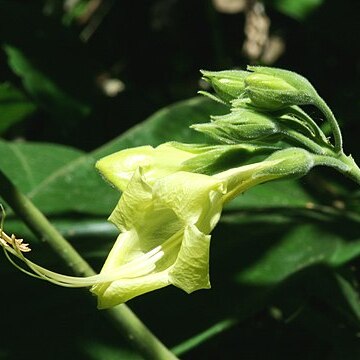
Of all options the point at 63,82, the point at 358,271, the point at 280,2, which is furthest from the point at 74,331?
the point at 63,82

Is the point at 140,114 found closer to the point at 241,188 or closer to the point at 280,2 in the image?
the point at 280,2

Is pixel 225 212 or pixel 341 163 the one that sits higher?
pixel 341 163

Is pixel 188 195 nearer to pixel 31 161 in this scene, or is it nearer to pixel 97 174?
pixel 97 174

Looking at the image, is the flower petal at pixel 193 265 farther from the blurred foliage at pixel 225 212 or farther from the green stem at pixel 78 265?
the blurred foliage at pixel 225 212

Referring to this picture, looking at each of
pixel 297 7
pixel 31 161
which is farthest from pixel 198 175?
pixel 297 7

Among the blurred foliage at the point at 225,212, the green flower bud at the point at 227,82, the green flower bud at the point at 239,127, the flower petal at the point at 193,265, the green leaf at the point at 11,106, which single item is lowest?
the blurred foliage at the point at 225,212

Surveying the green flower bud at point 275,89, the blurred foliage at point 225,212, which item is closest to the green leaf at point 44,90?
the blurred foliage at point 225,212
